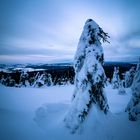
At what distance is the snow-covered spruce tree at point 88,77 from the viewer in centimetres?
910

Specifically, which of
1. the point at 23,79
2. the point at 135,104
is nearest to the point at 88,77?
the point at 135,104

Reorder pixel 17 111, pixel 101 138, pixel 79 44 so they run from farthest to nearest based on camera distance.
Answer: pixel 17 111 → pixel 79 44 → pixel 101 138

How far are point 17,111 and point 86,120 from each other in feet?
19.4

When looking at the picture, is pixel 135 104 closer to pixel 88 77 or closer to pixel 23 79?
pixel 88 77

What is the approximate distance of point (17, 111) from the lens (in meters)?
11.7

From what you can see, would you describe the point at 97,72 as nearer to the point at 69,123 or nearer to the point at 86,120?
the point at 86,120

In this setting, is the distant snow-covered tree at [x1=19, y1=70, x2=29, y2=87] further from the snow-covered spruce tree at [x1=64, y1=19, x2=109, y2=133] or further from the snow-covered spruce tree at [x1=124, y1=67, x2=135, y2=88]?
the snow-covered spruce tree at [x1=64, y1=19, x2=109, y2=133]

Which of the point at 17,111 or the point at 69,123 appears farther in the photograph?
the point at 17,111

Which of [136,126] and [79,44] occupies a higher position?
[79,44]

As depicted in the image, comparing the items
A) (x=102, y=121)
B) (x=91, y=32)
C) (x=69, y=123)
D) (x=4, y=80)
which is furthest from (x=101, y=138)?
(x=4, y=80)

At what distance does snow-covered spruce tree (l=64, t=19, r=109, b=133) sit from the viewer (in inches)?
358

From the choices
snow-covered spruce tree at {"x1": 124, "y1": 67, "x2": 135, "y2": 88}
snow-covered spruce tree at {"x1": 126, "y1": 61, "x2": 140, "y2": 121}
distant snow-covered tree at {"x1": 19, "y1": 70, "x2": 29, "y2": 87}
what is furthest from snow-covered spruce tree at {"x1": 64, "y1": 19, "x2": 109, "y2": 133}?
distant snow-covered tree at {"x1": 19, "y1": 70, "x2": 29, "y2": 87}

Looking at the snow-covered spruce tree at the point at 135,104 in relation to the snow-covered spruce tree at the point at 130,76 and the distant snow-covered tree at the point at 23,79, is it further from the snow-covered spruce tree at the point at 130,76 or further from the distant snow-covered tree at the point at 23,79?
the distant snow-covered tree at the point at 23,79

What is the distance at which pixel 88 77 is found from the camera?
920 cm
